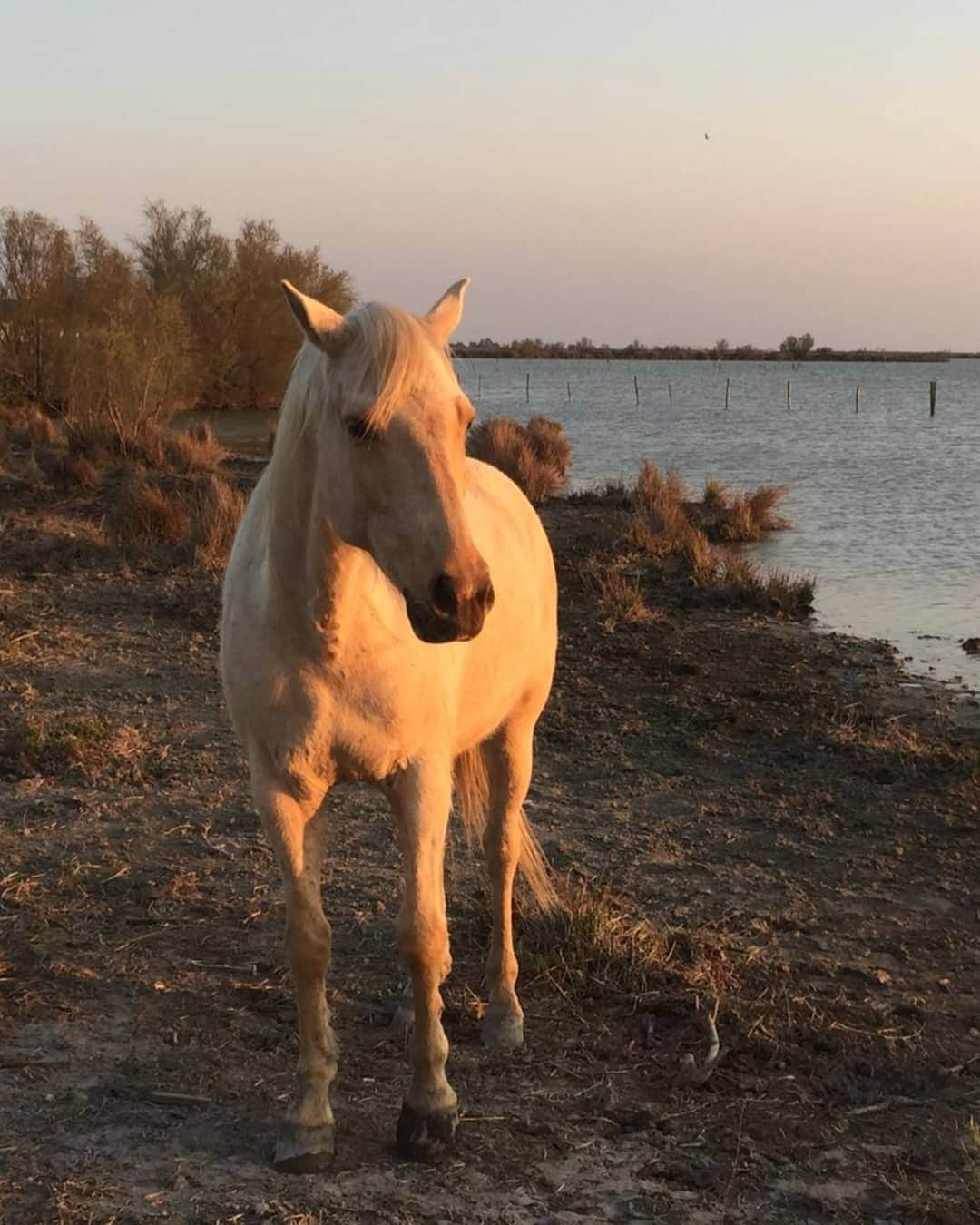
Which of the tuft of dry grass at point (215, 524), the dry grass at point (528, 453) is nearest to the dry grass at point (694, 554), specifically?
the dry grass at point (528, 453)

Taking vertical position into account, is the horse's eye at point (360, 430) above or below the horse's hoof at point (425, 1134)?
above

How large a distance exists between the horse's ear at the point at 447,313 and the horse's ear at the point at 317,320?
0.27 meters

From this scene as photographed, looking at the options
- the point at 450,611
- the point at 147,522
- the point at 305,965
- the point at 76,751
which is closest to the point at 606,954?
the point at 305,965

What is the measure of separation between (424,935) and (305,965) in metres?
0.36

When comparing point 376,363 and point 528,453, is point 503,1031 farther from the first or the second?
point 528,453

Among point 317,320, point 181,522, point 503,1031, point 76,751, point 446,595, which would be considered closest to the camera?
point 446,595

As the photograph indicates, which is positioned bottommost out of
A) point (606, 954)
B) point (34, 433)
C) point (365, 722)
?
point (606, 954)

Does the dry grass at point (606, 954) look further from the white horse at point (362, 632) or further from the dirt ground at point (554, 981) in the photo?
the white horse at point (362, 632)

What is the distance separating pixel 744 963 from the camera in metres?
3.94

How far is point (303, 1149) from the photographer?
2842mm

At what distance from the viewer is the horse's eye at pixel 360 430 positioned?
2363 mm

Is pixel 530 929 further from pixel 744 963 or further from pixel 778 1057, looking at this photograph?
pixel 778 1057

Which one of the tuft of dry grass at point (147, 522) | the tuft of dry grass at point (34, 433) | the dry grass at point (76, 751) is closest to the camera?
the dry grass at point (76, 751)

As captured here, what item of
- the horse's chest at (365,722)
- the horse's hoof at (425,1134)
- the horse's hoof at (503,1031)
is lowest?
the horse's hoof at (503,1031)
